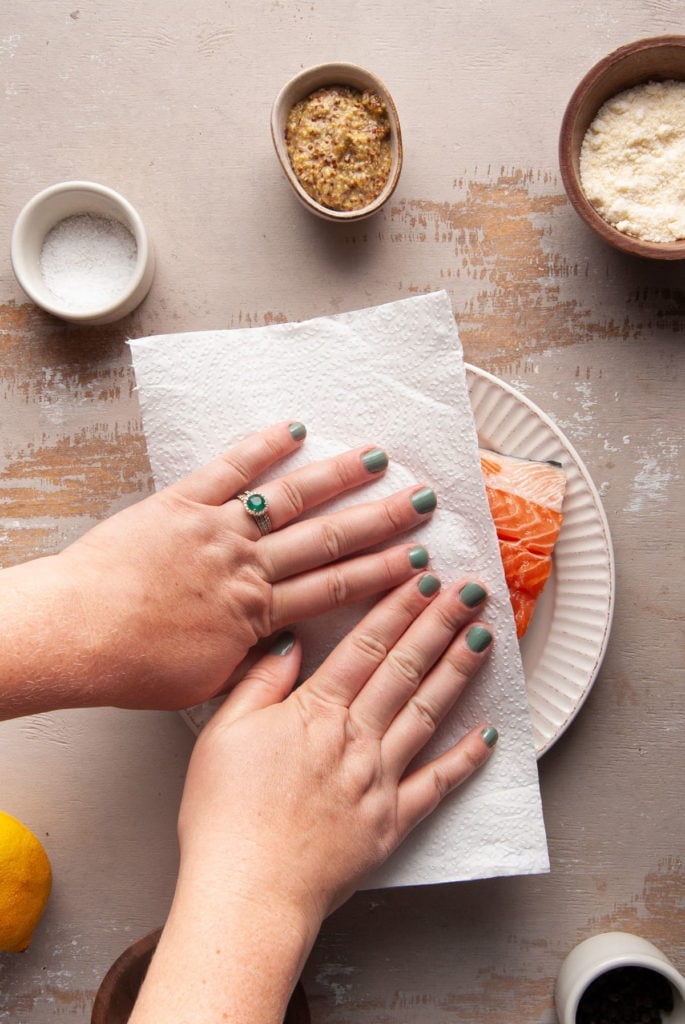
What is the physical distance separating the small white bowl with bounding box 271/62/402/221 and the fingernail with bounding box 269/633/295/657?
0.52 metres

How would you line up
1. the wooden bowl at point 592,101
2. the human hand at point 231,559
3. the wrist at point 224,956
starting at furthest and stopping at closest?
the wooden bowl at point 592,101 → the human hand at point 231,559 → the wrist at point 224,956

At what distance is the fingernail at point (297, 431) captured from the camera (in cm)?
103

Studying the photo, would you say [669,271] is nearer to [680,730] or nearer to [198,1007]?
[680,730]

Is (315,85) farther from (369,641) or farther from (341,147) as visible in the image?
(369,641)

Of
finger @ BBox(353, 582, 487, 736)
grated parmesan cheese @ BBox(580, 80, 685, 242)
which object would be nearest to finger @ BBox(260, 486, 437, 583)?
finger @ BBox(353, 582, 487, 736)

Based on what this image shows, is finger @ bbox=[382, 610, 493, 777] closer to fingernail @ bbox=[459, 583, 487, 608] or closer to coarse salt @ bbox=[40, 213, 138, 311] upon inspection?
fingernail @ bbox=[459, 583, 487, 608]

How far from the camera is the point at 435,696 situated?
1.04 m

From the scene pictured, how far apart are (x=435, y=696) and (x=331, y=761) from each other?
14cm

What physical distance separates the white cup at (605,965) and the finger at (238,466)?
2.40ft

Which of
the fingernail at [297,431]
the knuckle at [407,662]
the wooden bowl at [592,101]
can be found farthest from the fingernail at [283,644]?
the wooden bowl at [592,101]

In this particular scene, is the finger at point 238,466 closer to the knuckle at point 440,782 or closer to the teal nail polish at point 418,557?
the teal nail polish at point 418,557

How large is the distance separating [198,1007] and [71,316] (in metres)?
0.81

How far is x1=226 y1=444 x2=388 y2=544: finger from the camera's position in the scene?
1020 millimetres

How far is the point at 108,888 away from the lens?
4.05ft
